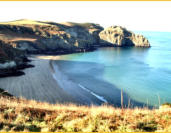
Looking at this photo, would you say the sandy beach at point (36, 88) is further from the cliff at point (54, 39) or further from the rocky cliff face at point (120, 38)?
the rocky cliff face at point (120, 38)

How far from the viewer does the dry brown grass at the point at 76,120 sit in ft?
20.0

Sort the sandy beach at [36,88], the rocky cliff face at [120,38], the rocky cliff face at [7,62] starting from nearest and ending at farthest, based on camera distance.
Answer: the sandy beach at [36,88]
the rocky cliff face at [7,62]
the rocky cliff face at [120,38]

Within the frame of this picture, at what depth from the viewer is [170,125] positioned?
6137 mm

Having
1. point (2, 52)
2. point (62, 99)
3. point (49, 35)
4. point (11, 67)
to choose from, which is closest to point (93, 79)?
point (62, 99)

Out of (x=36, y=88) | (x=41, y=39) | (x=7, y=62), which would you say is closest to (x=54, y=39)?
(x=41, y=39)

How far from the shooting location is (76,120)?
6.59 meters

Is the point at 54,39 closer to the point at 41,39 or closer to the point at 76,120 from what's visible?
the point at 41,39

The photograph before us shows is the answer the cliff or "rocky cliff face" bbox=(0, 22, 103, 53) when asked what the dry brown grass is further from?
"rocky cliff face" bbox=(0, 22, 103, 53)

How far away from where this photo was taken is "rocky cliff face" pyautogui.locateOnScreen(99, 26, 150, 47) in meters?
104

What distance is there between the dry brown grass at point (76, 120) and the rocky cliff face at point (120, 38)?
3853 inches

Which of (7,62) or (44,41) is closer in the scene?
(7,62)

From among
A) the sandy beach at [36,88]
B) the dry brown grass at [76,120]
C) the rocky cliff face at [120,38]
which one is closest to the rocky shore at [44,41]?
the rocky cliff face at [120,38]

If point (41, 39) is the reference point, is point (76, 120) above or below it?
below

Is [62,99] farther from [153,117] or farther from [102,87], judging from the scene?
[153,117]
